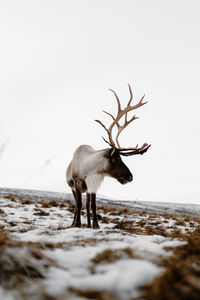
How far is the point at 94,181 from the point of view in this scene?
4.52 metres

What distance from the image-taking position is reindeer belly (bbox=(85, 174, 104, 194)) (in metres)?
4.49

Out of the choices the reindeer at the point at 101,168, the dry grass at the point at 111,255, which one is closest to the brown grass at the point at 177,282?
the dry grass at the point at 111,255

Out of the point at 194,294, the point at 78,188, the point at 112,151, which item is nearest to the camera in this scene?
the point at 194,294

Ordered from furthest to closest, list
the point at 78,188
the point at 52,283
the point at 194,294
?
1. the point at 78,188
2. the point at 52,283
3. the point at 194,294

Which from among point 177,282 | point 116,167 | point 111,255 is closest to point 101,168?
point 116,167

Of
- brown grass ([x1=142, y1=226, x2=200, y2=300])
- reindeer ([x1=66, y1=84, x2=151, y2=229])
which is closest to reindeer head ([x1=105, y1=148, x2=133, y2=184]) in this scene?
reindeer ([x1=66, y1=84, x2=151, y2=229])

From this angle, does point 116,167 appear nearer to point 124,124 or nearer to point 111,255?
point 124,124

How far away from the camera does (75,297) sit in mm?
836

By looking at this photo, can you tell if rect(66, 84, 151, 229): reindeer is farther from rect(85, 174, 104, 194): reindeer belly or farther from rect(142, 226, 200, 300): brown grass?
rect(142, 226, 200, 300): brown grass

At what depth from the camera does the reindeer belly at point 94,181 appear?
177 inches

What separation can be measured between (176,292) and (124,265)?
1.00 ft

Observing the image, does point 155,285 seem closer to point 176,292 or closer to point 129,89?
point 176,292

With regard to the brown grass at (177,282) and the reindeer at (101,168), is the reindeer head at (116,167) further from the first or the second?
the brown grass at (177,282)

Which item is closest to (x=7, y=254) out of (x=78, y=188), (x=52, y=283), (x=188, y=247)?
(x=52, y=283)
